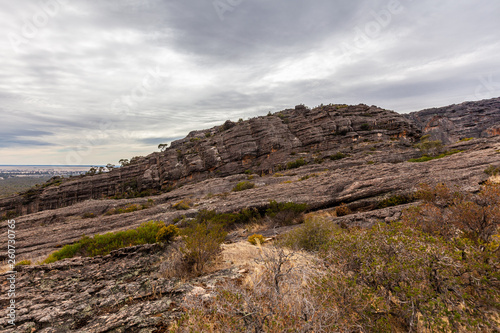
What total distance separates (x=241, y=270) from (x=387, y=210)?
901cm

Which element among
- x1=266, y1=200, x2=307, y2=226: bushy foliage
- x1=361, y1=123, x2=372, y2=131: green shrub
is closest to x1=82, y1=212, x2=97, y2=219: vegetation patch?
x1=266, y1=200, x2=307, y2=226: bushy foliage

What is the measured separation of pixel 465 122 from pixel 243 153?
10284 centimetres

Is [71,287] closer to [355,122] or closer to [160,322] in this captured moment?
[160,322]

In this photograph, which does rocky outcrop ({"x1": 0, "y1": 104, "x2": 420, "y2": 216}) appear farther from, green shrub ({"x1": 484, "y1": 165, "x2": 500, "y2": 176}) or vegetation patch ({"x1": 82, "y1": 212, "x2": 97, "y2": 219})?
green shrub ({"x1": 484, "y1": 165, "x2": 500, "y2": 176})

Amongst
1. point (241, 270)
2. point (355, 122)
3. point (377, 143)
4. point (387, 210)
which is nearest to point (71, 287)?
point (241, 270)

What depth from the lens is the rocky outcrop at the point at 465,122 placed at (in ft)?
268

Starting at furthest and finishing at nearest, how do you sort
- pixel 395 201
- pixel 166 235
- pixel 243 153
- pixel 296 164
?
pixel 243 153, pixel 296 164, pixel 395 201, pixel 166 235

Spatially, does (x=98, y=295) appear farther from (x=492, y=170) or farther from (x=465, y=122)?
(x=465, y=122)

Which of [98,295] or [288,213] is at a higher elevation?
[98,295]

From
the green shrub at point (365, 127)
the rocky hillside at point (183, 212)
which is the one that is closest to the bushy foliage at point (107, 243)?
the rocky hillside at point (183, 212)

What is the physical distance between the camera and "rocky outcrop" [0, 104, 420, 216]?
53.9 meters

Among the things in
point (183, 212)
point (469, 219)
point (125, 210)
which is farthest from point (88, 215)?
point (469, 219)

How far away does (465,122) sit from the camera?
3516 inches

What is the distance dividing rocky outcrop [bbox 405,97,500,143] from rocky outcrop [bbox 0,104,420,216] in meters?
42.9
